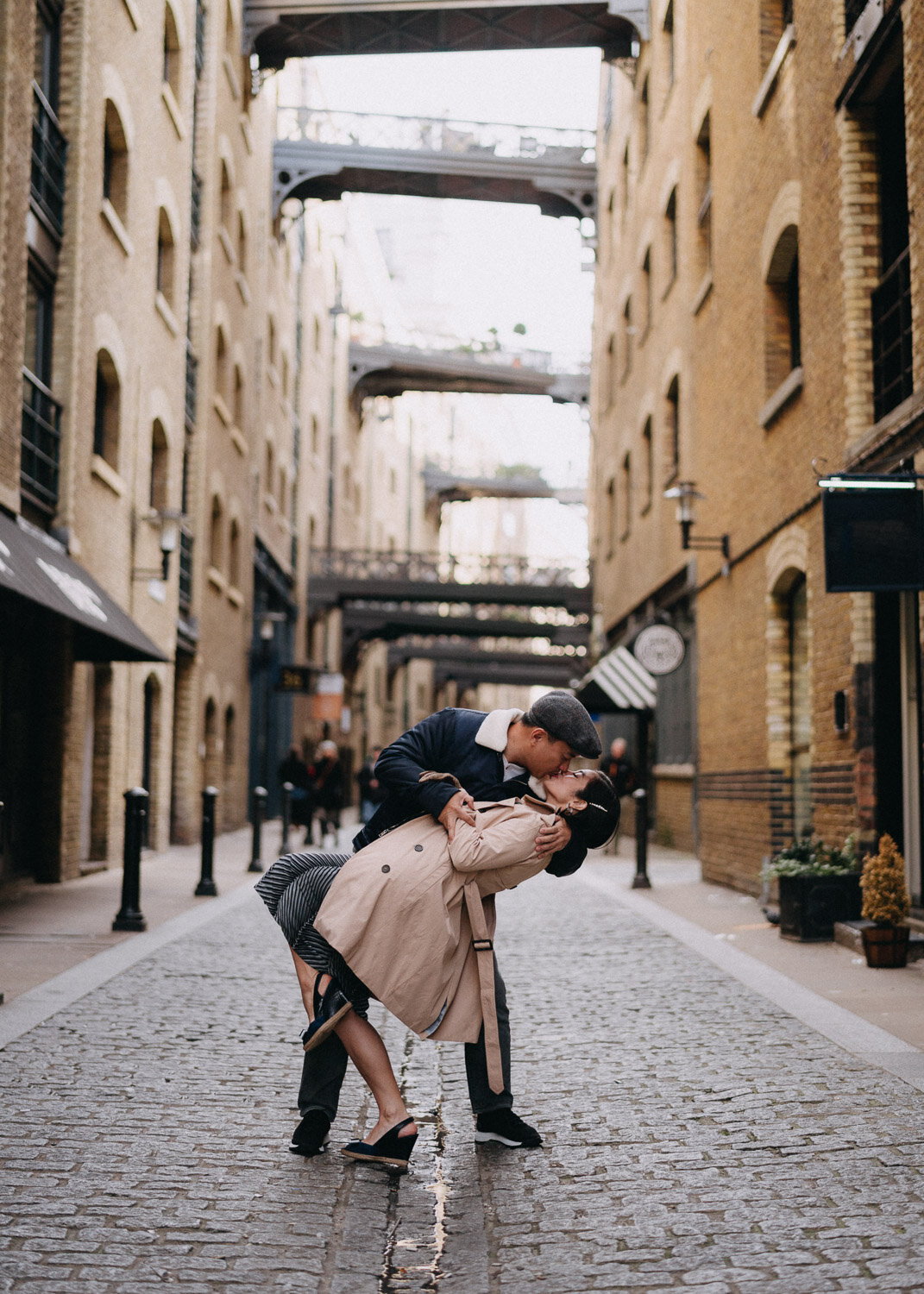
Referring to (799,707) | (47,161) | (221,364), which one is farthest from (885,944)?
(221,364)

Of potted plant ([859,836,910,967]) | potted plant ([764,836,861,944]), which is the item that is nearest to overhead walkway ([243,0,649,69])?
potted plant ([764,836,861,944])

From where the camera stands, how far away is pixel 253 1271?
10.7 ft

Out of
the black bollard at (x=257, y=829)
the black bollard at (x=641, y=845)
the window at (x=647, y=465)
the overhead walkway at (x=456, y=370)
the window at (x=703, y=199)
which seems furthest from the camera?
the overhead walkway at (x=456, y=370)

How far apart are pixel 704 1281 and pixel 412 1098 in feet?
7.47

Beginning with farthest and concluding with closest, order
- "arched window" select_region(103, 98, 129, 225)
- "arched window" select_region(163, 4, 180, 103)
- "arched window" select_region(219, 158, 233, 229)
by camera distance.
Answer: "arched window" select_region(219, 158, 233, 229), "arched window" select_region(163, 4, 180, 103), "arched window" select_region(103, 98, 129, 225)

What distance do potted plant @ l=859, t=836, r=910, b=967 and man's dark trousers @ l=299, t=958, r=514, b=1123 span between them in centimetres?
442

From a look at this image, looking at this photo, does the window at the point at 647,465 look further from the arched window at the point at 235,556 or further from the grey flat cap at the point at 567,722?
the grey flat cap at the point at 567,722

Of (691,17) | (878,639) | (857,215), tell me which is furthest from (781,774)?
(691,17)

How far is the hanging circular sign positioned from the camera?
656 inches

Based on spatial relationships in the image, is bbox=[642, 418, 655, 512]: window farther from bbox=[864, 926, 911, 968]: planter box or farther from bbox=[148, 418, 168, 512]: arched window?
bbox=[864, 926, 911, 968]: planter box

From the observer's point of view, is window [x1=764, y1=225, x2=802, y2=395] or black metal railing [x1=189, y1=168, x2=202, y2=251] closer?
window [x1=764, y1=225, x2=802, y2=395]

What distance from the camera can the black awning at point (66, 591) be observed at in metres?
9.46

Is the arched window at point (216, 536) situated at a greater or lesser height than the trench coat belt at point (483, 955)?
greater

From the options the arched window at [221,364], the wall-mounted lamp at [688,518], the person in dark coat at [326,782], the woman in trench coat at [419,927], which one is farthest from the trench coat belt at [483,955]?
the arched window at [221,364]
